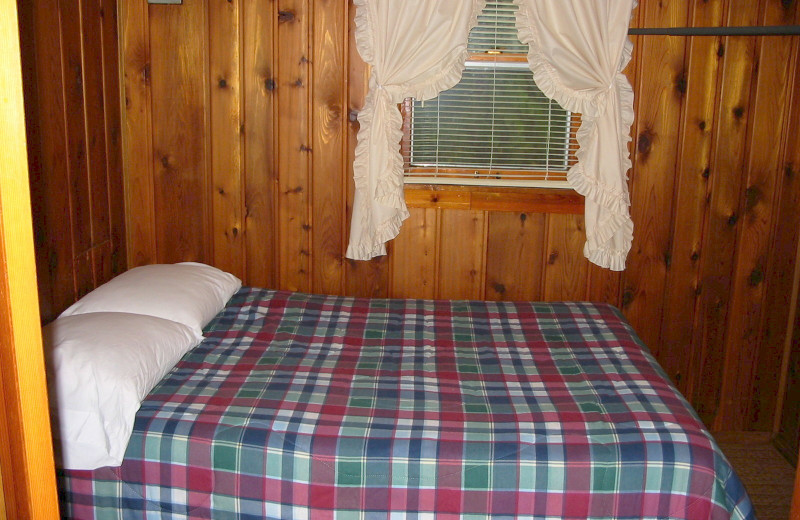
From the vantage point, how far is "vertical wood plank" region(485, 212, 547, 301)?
3297 millimetres

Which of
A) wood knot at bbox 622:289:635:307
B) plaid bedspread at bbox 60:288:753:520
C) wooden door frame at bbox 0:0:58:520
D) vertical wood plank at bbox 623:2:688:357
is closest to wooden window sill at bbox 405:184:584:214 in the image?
vertical wood plank at bbox 623:2:688:357

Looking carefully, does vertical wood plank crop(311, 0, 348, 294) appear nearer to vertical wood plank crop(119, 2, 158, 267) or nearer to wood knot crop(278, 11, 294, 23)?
wood knot crop(278, 11, 294, 23)

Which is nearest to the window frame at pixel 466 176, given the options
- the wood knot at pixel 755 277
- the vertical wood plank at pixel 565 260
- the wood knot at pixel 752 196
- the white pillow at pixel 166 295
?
the vertical wood plank at pixel 565 260

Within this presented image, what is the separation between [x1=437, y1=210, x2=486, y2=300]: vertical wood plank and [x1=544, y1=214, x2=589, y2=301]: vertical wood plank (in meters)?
0.28

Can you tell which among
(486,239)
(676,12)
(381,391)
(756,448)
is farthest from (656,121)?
(381,391)

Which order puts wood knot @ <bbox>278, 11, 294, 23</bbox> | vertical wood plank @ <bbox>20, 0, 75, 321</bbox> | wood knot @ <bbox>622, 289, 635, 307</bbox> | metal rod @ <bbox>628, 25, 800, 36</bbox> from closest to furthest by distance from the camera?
vertical wood plank @ <bbox>20, 0, 75, 321</bbox> → metal rod @ <bbox>628, 25, 800, 36</bbox> → wood knot @ <bbox>278, 11, 294, 23</bbox> → wood knot @ <bbox>622, 289, 635, 307</bbox>

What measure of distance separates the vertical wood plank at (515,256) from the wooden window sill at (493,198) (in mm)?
43

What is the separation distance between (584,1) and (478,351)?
1382mm

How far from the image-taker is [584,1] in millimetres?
3002

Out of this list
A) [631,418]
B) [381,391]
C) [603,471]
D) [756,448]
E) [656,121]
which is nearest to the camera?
[603,471]

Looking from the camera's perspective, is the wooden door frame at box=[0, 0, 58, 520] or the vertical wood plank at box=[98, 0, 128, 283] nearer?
the wooden door frame at box=[0, 0, 58, 520]

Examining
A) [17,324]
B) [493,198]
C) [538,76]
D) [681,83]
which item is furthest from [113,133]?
[17,324]

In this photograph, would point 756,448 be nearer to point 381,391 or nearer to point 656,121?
point 656,121

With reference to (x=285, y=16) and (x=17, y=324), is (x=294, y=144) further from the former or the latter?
(x=17, y=324)
